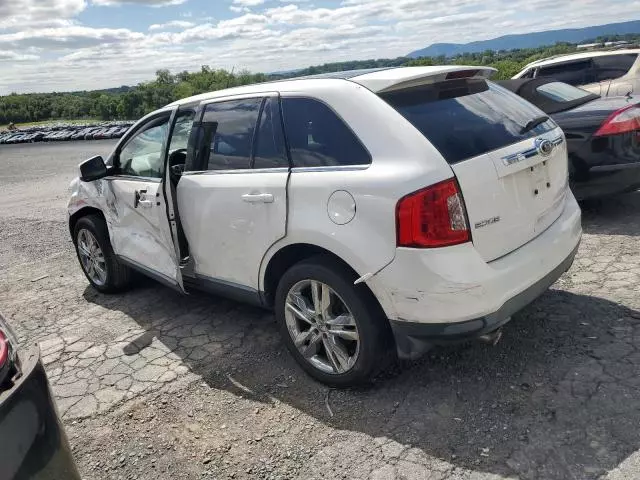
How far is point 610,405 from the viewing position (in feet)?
8.74

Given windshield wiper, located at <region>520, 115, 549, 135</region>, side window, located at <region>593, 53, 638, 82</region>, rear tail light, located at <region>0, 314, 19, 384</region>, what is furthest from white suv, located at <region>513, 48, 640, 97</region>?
rear tail light, located at <region>0, 314, 19, 384</region>

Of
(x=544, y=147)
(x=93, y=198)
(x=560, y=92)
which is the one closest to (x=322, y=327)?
(x=544, y=147)

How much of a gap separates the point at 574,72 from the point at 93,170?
766cm

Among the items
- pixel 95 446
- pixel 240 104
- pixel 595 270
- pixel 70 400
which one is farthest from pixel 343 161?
pixel 595 270

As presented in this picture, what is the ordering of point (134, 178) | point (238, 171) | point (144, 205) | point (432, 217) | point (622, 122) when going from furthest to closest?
point (622, 122), point (134, 178), point (144, 205), point (238, 171), point (432, 217)

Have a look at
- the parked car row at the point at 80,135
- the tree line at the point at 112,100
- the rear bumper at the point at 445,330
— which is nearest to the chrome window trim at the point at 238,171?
the rear bumper at the point at 445,330

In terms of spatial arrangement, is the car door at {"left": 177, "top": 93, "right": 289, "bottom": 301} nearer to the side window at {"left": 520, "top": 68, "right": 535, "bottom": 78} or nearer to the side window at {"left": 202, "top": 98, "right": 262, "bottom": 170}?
the side window at {"left": 202, "top": 98, "right": 262, "bottom": 170}

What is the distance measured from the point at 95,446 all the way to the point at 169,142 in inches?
82.3

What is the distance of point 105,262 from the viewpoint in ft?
16.2

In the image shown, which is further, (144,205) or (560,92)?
(560,92)

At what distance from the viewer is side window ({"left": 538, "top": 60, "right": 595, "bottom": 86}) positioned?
854cm

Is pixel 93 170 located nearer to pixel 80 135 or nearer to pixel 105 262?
pixel 105 262

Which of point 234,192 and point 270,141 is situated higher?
point 270,141

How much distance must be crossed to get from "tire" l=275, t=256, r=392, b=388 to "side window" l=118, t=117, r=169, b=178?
62.0 inches
